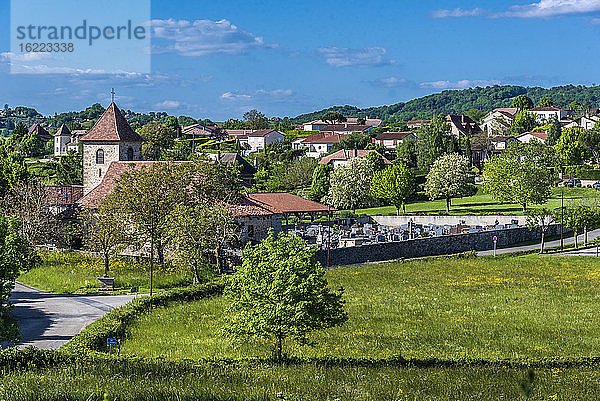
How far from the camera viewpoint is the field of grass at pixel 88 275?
35531 mm

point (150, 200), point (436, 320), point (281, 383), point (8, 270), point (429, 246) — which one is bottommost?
point (436, 320)

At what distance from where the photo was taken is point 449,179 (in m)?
79.6

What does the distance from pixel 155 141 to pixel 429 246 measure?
68996 millimetres

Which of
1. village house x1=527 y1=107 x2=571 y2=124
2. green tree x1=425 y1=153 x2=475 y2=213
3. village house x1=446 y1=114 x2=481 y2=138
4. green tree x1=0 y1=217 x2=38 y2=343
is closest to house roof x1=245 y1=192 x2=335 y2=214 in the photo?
green tree x1=425 y1=153 x2=475 y2=213

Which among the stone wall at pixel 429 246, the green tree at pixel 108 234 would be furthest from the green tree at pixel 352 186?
the green tree at pixel 108 234

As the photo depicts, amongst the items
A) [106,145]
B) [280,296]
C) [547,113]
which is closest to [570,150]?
[106,145]

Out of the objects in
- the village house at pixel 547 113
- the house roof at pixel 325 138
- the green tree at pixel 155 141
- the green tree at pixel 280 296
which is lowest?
the green tree at pixel 280 296

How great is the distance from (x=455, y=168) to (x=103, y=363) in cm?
7046

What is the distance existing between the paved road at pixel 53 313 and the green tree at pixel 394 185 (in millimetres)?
45407

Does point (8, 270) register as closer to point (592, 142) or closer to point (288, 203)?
point (288, 203)

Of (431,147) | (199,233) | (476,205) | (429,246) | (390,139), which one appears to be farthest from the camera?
(390,139)

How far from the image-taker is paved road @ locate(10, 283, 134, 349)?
23906mm

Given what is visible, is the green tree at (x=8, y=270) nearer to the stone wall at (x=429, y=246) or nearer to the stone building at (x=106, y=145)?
the stone wall at (x=429, y=246)

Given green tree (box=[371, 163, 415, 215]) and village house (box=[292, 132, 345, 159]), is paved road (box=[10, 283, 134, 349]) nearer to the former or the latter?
green tree (box=[371, 163, 415, 215])
